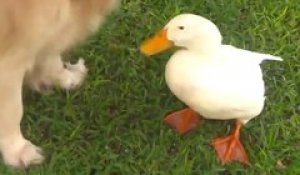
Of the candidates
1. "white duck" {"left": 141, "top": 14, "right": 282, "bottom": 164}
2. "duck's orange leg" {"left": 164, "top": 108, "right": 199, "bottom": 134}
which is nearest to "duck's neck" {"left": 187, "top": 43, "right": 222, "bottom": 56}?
"white duck" {"left": 141, "top": 14, "right": 282, "bottom": 164}

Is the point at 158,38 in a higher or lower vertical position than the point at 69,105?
higher

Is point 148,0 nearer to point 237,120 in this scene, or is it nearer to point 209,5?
point 209,5

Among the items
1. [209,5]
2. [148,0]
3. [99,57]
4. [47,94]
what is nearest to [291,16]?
[209,5]

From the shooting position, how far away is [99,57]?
2.08m

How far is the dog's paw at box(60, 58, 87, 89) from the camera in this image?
6.56 ft

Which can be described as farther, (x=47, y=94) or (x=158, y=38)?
(x=47, y=94)

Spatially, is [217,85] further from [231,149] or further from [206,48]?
[231,149]

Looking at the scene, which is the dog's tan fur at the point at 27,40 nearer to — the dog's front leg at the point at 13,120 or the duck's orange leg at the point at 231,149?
the dog's front leg at the point at 13,120

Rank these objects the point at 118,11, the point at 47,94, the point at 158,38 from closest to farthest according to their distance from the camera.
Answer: the point at 158,38
the point at 47,94
the point at 118,11

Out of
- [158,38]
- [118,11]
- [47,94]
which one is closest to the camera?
[158,38]

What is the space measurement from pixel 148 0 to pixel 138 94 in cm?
34

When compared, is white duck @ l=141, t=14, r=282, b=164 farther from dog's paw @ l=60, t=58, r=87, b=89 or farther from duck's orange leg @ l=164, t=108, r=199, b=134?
dog's paw @ l=60, t=58, r=87, b=89

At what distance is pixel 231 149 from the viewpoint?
6.20ft

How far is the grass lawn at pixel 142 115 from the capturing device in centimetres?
189
